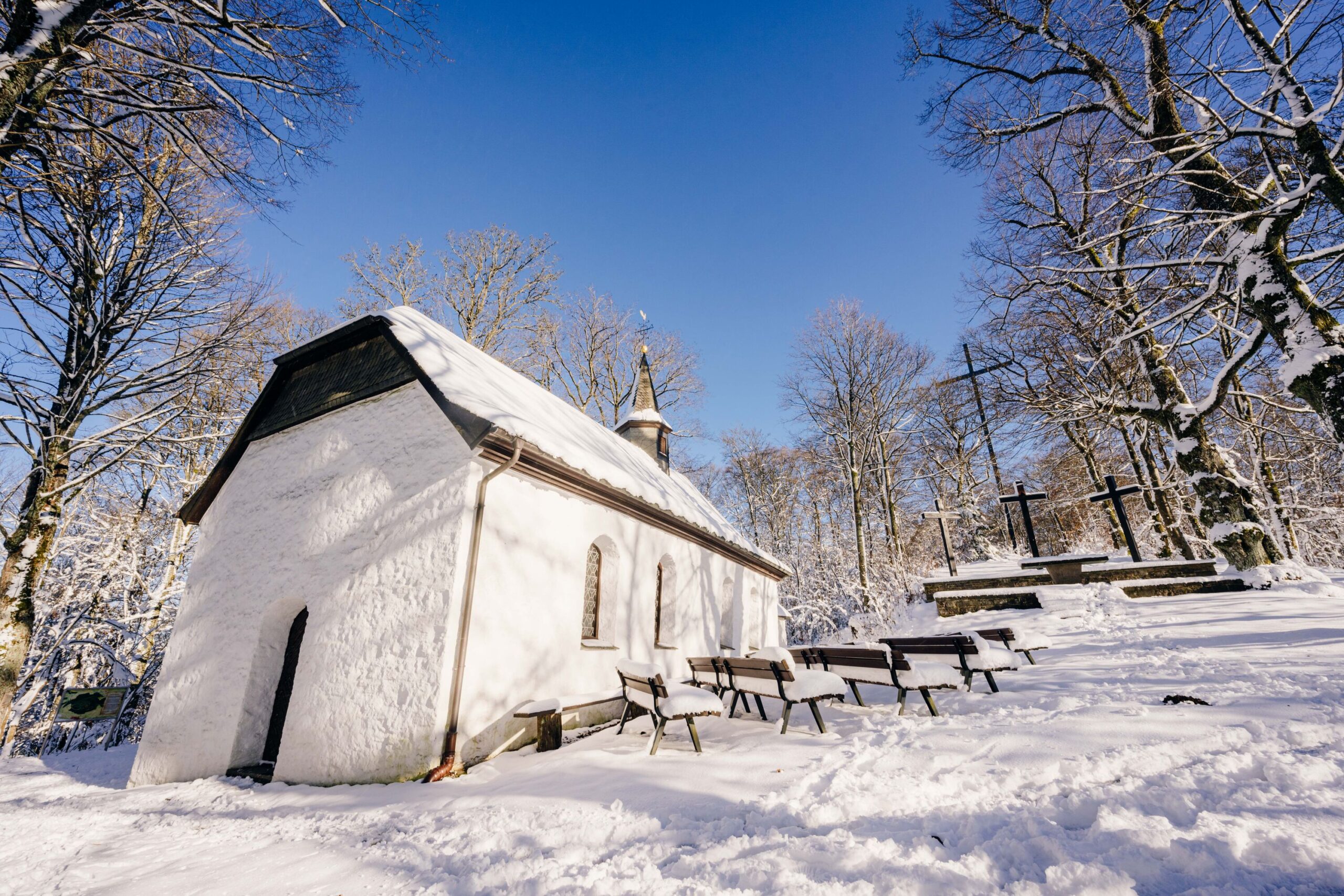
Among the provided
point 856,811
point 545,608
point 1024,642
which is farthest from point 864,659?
point 545,608

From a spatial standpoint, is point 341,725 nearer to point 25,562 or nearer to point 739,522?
point 25,562

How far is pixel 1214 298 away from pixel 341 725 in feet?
39.5

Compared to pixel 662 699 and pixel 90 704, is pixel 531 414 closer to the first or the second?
pixel 662 699

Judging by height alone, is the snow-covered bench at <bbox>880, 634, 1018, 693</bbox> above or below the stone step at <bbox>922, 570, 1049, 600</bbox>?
below

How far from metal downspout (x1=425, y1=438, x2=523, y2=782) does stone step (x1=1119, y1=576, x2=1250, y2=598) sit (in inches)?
479

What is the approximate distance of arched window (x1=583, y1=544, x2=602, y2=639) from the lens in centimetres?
830

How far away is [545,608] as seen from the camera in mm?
6957

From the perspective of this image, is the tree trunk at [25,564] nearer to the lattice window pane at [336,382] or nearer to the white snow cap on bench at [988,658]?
the lattice window pane at [336,382]

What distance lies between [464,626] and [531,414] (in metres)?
3.62

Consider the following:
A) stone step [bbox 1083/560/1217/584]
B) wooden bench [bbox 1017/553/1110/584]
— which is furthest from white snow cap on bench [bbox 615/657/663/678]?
stone step [bbox 1083/560/1217/584]

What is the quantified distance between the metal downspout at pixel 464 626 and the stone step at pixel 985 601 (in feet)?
31.0

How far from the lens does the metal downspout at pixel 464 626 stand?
216 inches

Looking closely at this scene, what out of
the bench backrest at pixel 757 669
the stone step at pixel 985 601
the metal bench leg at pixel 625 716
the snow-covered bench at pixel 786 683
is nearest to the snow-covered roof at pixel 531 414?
the metal bench leg at pixel 625 716

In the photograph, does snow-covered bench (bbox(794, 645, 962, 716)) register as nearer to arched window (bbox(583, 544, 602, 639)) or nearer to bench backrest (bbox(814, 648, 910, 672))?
bench backrest (bbox(814, 648, 910, 672))
